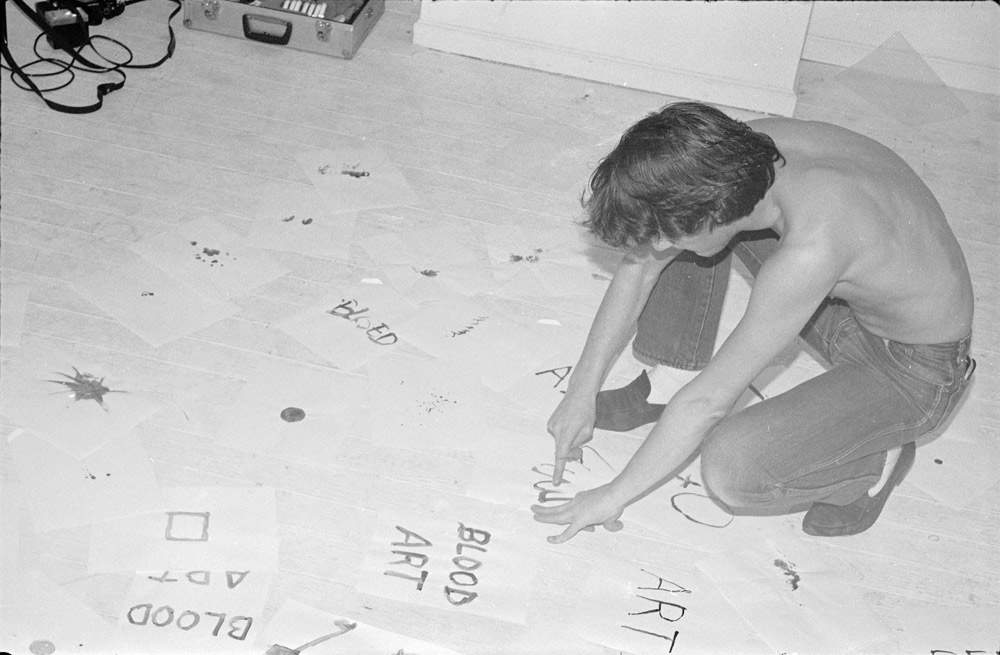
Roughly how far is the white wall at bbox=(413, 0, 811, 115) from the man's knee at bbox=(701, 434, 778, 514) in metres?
1.62

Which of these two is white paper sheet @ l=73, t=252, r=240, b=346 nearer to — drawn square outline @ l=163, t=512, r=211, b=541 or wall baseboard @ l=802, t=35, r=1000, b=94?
drawn square outline @ l=163, t=512, r=211, b=541

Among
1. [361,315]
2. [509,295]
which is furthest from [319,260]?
[509,295]

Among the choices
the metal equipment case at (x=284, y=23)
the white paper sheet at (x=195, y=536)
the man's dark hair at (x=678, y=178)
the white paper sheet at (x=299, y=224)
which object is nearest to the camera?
the man's dark hair at (x=678, y=178)

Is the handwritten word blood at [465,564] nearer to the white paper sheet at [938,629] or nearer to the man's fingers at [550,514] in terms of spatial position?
the man's fingers at [550,514]

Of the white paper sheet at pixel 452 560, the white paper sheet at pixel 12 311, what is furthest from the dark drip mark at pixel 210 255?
the white paper sheet at pixel 452 560

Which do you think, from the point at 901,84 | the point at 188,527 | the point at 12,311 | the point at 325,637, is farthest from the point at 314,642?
the point at 901,84

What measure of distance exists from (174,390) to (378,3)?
1.70 meters

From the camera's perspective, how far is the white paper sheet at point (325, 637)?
5.45 feet

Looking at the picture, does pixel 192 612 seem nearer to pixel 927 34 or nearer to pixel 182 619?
pixel 182 619

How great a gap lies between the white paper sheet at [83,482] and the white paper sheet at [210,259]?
0.48 meters

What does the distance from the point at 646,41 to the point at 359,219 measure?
43.8 inches

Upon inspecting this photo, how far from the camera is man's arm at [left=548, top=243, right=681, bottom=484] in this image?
197 centimetres

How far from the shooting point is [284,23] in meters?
3.15

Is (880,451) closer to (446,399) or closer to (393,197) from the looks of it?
(446,399)
